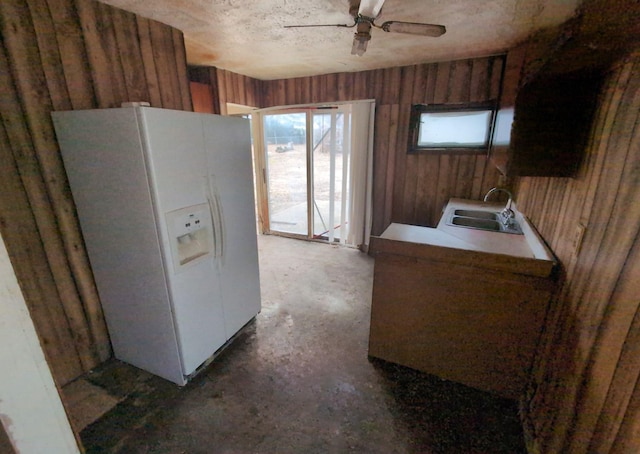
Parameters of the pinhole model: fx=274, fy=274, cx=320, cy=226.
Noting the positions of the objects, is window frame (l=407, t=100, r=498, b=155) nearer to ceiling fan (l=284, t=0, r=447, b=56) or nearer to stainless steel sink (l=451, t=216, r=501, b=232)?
stainless steel sink (l=451, t=216, r=501, b=232)

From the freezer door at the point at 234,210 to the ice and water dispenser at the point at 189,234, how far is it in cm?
13

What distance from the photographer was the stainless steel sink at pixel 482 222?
2.25 m

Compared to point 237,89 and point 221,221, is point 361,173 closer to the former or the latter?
point 237,89

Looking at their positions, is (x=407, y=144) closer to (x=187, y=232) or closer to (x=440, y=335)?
(x=440, y=335)

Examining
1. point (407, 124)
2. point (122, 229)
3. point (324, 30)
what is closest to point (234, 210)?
point (122, 229)

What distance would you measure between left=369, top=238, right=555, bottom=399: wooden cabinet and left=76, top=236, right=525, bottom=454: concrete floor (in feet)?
0.52

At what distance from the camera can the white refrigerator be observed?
1525 mm

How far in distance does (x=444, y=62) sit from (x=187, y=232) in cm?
334

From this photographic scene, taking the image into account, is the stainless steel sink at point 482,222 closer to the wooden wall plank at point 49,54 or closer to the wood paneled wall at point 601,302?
the wood paneled wall at point 601,302

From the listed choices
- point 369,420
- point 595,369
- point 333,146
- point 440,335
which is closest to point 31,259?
point 369,420

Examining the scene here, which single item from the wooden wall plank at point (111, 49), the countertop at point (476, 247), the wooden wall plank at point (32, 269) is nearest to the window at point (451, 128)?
the countertop at point (476, 247)

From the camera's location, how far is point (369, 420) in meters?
1.68

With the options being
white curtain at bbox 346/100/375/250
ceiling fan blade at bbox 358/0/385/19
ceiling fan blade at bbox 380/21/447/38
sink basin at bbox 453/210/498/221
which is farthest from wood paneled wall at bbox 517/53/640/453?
white curtain at bbox 346/100/375/250

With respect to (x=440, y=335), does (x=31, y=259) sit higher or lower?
higher
